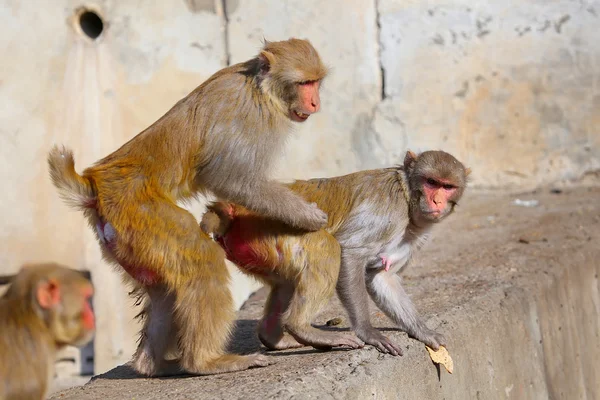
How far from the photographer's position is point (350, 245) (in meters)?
4.66

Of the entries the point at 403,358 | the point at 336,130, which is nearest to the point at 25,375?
the point at 403,358

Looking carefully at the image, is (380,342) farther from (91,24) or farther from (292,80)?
(91,24)

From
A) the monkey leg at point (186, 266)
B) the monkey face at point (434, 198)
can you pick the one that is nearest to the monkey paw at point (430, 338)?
the monkey face at point (434, 198)

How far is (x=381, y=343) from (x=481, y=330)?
40.0 inches

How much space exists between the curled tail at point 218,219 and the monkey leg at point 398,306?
2.70 feet

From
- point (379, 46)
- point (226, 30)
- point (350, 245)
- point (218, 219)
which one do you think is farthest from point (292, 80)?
point (379, 46)

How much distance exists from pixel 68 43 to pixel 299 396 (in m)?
5.94

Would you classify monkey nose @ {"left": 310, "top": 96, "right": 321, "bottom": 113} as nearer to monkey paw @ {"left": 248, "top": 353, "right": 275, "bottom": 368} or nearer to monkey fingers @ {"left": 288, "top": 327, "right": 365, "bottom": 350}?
monkey fingers @ {"left": 288, "top": 327, "right": 365, "bottom": 350}

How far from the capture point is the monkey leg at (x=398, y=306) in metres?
4.60

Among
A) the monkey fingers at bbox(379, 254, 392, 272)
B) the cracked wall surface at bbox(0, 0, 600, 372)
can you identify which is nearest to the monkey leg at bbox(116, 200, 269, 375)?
the monkey fingers at bbox(379, 254, 392, 272)

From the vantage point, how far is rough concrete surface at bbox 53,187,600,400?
159 inches

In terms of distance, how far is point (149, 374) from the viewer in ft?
14.8

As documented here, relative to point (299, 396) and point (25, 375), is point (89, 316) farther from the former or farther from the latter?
point (299, 396)

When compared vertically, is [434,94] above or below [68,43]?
below
